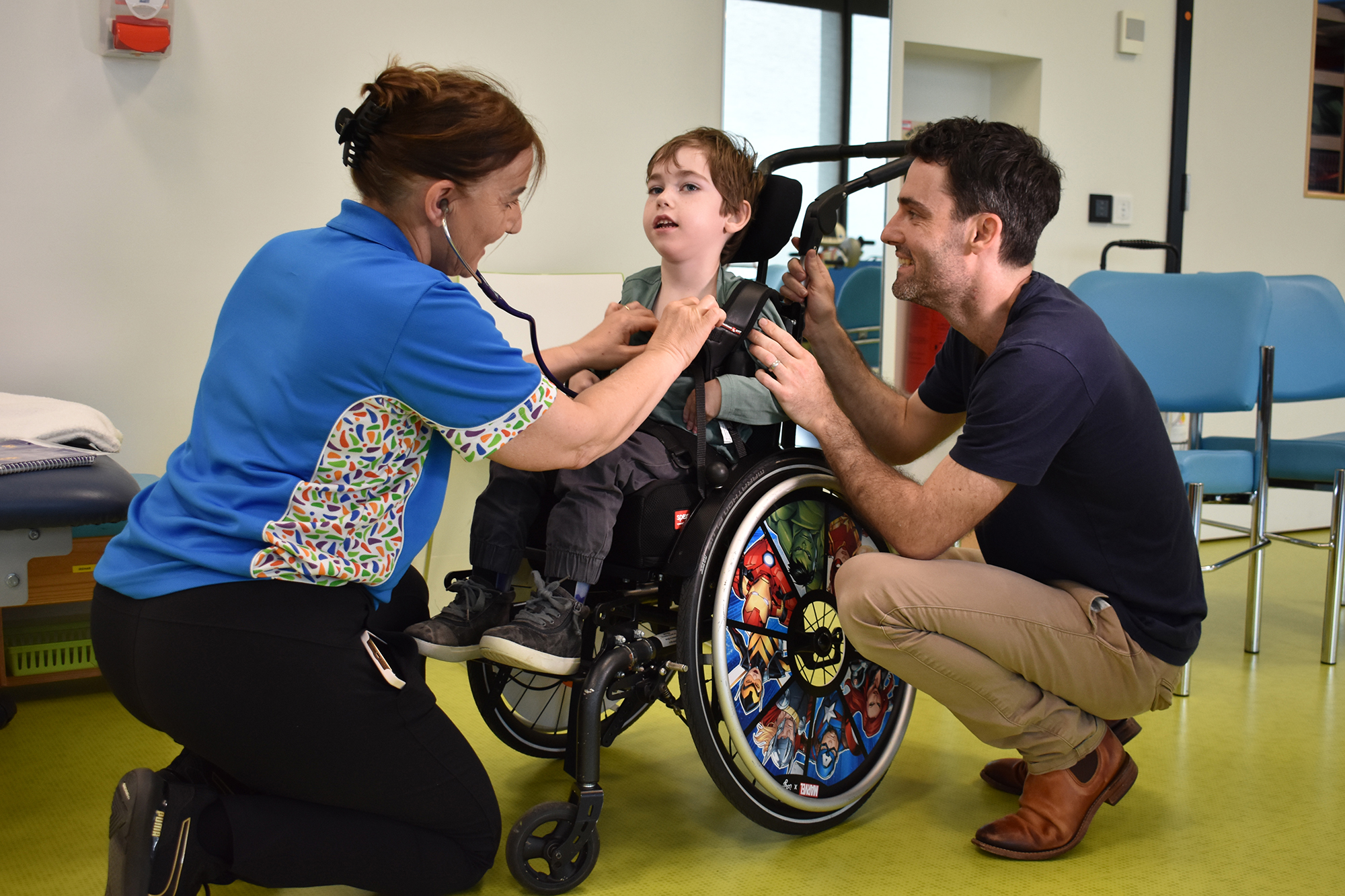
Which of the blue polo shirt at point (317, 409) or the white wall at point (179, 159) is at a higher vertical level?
the white wall at point (179, 159)

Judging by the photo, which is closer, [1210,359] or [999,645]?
[999,645]

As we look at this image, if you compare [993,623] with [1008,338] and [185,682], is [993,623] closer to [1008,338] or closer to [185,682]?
[1008,338]

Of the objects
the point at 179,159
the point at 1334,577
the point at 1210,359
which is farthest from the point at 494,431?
the point at 1334,577

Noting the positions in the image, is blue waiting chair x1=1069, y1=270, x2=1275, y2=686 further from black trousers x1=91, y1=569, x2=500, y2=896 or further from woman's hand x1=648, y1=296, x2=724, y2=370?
black trousers x1=91, y1=569, x2=500, y2=896

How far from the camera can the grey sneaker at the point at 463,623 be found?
1531 millimetres

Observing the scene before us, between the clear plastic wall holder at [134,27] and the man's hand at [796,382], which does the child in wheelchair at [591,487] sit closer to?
the man's hand at [796,382]

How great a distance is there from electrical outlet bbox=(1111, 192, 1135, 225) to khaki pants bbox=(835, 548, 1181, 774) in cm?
310

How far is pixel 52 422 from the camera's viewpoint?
7.41ft

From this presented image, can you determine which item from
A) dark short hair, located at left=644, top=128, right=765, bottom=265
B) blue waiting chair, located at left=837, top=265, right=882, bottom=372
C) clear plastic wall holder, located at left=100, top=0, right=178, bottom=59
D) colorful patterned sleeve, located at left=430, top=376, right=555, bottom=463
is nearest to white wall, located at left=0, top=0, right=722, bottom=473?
clear plastic wall holder, located at left=100, top=0, right=178, bottom=59

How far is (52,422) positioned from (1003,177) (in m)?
2.02

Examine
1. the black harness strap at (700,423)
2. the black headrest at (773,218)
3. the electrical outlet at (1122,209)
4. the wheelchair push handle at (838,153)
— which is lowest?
the black harness strap at (700,423)

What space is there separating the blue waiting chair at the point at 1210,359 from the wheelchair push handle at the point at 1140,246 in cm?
107

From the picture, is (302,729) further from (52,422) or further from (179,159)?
(179,159)

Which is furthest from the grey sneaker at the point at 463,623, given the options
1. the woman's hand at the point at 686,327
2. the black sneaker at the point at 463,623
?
the woman's hand at the point at 686,327
